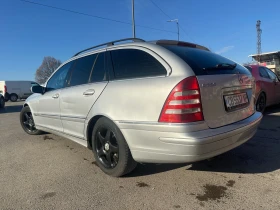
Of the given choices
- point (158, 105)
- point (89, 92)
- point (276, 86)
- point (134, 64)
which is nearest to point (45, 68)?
point (276, 86)

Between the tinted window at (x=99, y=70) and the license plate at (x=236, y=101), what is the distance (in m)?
1.51

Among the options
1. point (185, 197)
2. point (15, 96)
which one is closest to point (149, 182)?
point (185, 197)

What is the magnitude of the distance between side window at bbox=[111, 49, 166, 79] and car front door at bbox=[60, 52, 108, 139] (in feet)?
0.78

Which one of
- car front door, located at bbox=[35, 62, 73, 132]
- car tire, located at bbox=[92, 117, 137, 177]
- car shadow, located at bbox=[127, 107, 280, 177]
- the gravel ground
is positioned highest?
car front door, located at bbox=[35, 62, 73, 132]

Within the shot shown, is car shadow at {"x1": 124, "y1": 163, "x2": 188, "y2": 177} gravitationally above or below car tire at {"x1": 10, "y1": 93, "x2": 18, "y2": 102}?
below

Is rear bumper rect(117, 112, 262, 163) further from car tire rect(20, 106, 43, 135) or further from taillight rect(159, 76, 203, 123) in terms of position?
car tire rect(20, 106, 43, 135)

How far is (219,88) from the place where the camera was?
2.52 metres

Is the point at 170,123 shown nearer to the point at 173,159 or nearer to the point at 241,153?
the point at 173,159

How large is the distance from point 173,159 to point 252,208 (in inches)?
32.0

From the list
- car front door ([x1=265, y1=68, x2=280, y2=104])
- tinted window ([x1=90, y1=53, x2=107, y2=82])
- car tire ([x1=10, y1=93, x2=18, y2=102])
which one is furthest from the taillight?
car tire ([x1=10, y1=93, x2=18, y2=102])

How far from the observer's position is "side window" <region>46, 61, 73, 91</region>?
13.6 feet

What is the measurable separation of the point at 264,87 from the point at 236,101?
468cm

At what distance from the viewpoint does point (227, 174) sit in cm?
296

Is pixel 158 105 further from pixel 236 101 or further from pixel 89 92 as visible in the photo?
pixel 89 92
